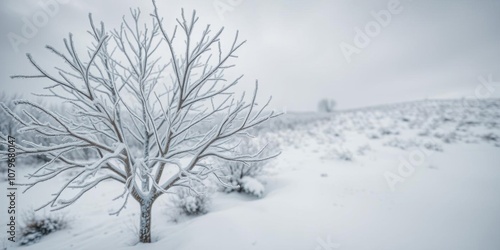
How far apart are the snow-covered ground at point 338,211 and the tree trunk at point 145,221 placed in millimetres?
100

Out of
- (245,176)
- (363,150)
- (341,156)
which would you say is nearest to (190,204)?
(245,176)

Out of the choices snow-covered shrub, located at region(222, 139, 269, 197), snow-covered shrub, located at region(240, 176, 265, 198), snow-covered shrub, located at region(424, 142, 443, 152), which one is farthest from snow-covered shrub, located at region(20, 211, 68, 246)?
snow-covered shrub, located at region(424, 142, 443, 152)

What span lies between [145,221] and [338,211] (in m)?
3.84

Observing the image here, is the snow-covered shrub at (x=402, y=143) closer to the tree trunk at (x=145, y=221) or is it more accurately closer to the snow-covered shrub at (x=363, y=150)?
the snow-covered shrub at (x=363, y=150)

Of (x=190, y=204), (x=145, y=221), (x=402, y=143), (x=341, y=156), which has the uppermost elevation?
(x=145, y=221)

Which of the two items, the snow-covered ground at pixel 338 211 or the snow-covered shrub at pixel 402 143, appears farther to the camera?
the snow-covered shrub at pixel 402 143

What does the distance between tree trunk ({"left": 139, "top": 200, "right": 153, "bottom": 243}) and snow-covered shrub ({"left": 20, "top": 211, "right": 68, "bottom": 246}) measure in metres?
2.80

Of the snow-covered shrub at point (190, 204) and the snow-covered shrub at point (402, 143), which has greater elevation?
the snow-covered shrub at point (190, 204)

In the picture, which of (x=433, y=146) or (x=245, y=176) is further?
(x=433, y=146)

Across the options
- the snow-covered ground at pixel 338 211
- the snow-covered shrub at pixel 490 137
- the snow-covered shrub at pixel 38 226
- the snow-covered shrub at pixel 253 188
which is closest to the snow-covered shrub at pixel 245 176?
the snow-covered shrub at pixel 253 188

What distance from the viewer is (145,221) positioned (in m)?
2.94

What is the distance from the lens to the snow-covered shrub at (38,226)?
12.8 ft

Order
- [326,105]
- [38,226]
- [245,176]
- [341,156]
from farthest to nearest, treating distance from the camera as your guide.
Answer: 1. [326,105]
2. [341,156]
3. [245,176]
4. [38,226]

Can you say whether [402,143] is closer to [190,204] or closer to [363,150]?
[363,150]
